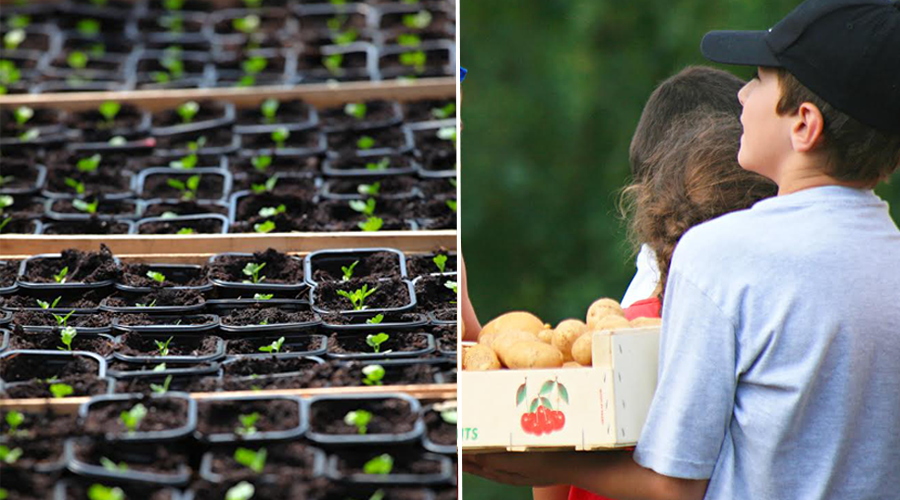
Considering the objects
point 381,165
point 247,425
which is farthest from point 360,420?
point 381,165

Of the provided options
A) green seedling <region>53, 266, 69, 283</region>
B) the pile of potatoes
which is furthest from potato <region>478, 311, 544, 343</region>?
green seedling <region>53, 266, 69, 283</region>

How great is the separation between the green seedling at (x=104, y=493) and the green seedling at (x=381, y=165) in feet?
4.47

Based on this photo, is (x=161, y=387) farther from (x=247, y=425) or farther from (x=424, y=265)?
(x=424, y=265)

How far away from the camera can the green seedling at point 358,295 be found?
1.82m

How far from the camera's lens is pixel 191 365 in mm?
1608

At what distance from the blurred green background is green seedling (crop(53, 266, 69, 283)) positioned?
2533 mm

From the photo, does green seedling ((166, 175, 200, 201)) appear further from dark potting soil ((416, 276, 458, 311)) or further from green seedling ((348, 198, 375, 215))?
dark potting soil ((416, 276, 458, 311))

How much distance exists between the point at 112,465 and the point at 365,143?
1483 mm

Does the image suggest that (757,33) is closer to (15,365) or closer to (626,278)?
(15,365)

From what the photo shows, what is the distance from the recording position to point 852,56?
1.21 metres

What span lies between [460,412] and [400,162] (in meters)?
1.34

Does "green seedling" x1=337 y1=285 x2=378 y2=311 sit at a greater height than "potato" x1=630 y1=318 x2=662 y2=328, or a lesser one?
lesser

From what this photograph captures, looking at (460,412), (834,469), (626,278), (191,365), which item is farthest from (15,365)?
(626,278)

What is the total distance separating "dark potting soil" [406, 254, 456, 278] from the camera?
1.94m
